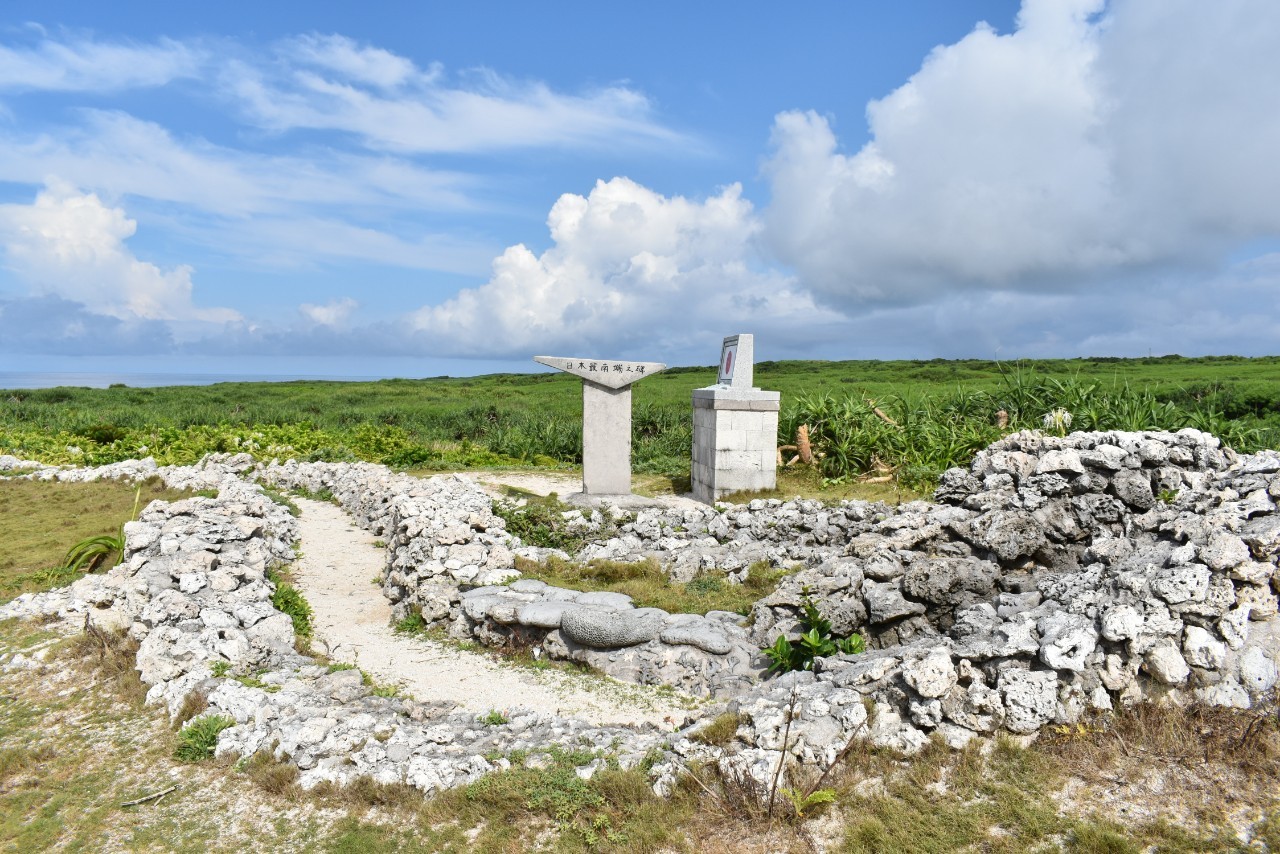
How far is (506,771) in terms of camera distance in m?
4.71

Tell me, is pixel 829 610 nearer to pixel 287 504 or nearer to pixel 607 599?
pixel 607 599

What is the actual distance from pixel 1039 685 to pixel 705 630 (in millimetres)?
2695

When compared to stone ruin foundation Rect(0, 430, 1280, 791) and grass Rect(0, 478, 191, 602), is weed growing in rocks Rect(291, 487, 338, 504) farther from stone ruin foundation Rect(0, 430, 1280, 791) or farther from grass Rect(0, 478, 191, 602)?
stone ruin foundation Rect(0, 430, 1280, 791)

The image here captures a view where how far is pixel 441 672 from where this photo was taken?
673 centimetres

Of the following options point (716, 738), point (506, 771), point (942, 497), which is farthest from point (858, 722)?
point (942, 497)

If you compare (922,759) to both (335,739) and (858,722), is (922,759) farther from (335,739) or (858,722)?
(335,739)

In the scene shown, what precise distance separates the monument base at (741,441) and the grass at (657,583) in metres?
4.54

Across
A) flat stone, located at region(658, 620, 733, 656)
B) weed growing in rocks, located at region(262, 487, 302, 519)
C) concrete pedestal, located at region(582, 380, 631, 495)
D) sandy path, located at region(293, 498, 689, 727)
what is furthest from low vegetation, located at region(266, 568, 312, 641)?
concrete pedestal, located at region(582, 380, 631, 495)

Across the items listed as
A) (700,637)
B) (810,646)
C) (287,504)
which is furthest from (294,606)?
(287,504)

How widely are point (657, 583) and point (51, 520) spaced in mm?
10291

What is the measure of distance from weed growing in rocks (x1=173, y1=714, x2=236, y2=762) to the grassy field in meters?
10.5

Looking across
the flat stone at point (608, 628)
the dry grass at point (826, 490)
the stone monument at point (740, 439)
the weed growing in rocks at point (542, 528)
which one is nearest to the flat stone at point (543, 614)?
the flat stone at point (608, 628)

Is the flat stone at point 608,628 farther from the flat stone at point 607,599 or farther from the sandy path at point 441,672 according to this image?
the flat stone at point 607,599

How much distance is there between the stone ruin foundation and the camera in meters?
4.61
